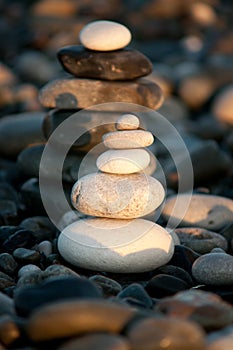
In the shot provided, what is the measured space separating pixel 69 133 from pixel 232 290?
2.13m

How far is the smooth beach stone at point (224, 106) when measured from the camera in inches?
352

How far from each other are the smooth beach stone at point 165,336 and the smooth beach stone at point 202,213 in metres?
2.36

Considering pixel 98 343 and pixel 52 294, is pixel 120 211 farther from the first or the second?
pixel 98 343

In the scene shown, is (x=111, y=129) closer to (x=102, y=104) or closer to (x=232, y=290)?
(x=102, y=104)

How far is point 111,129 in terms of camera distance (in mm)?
5527

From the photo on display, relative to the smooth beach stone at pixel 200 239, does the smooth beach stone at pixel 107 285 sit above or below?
above

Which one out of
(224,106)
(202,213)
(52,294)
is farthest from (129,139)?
(224,106)

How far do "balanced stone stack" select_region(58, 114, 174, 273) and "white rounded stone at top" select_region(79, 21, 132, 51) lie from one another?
4.47ft

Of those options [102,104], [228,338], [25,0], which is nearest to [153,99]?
[102,104]

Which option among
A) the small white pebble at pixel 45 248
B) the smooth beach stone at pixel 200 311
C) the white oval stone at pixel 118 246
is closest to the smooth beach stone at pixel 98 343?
the smooth beach stone at pixel 200 311

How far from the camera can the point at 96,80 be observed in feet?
18.2

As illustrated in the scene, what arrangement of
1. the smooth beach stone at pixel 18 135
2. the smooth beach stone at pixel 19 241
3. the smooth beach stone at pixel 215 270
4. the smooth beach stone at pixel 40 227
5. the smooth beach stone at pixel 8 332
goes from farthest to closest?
the smooth beach stone at pixel 18 135 → the smooth beach stone at pixel 40 227 → the smooth beach stone at pixel 19 241 → the smooth beach stone at pixel 215 270 → the smooth beach stone at pixel 8 332

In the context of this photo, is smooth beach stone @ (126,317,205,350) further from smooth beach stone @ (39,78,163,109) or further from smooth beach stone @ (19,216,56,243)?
smooth beach stone @ (39,78,163,109)

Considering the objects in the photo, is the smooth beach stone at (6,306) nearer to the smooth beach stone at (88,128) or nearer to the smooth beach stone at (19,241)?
the smooth beach stone at (19,241)
